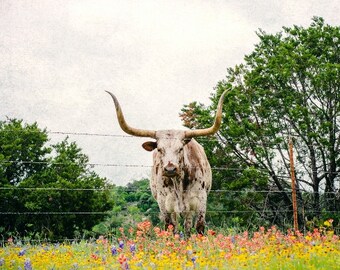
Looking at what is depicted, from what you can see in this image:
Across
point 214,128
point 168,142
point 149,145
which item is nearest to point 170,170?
point 168,142

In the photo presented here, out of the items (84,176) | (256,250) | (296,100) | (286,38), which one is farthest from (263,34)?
(256,250)

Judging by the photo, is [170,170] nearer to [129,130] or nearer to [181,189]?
[181,189]

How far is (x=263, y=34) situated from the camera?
65.0 feet

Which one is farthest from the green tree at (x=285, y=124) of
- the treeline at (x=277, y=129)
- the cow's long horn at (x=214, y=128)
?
the cow's long horn at (x=214, y=128)

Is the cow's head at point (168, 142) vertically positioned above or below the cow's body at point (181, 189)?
above

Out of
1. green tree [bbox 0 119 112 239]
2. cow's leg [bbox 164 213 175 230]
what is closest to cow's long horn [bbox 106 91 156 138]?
cow's leg [bbox 164 213 175 230]

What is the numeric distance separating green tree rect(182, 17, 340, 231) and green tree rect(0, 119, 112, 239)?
860 cm

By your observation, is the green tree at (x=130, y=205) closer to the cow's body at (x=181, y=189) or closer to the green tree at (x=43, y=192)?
the green tree at (x=43, y=192)

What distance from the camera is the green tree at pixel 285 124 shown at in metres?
17.2

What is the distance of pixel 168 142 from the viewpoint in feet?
25.4

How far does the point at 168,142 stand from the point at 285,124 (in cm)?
1115

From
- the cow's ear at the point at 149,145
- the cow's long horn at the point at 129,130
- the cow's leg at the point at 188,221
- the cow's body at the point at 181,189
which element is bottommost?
the cow's leg at the point at 188,221

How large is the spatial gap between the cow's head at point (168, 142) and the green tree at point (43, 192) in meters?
15.8

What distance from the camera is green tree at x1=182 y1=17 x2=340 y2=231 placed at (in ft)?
56.5
